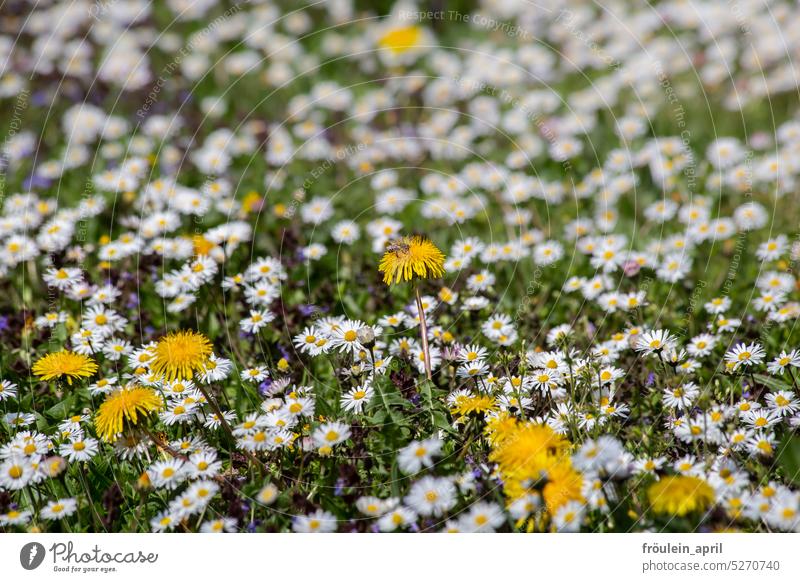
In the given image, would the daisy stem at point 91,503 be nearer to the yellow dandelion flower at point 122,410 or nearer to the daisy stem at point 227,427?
the yellow dandelion flower at point 122,410

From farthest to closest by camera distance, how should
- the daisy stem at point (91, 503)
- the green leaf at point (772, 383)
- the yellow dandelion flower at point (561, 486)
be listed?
the green leaf at point (772, 383) < the daisy stem at point (91, 503) < the yellow dandelion flower at point (561, 486)

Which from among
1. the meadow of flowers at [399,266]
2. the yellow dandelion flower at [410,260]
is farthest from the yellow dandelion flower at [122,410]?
the yellow dandelion flower at [410,260]

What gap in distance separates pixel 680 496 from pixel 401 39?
3.83 metres

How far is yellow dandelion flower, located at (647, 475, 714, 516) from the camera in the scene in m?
2.26

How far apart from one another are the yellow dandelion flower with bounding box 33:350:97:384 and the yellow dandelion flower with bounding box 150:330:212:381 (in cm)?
21

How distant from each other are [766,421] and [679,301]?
89 cm

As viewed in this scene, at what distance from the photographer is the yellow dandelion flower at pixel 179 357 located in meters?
2.67

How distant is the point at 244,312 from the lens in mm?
3287

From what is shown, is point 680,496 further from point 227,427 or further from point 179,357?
point 179,357

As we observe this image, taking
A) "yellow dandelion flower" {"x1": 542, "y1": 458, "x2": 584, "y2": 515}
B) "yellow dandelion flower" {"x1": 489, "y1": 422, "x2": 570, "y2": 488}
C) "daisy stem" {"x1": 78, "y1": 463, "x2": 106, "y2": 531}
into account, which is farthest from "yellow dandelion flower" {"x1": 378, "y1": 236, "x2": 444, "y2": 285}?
"daisy stem" {"x1": 78, "y1": 463, "x2": 106, "y2": 531}

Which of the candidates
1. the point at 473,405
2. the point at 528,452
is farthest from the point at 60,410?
the point at 528,452

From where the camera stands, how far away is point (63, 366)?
2678 mm
